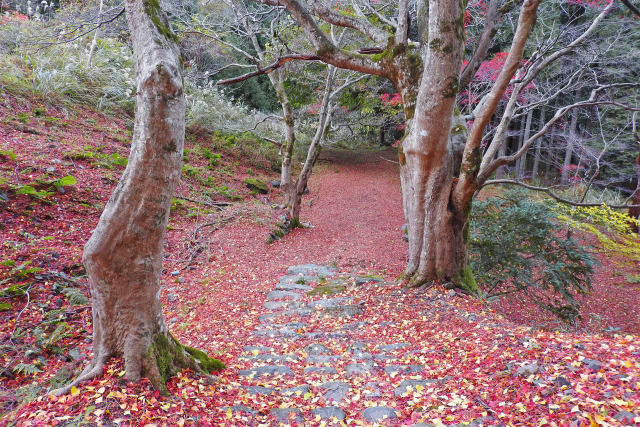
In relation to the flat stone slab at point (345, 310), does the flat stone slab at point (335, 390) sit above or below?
above

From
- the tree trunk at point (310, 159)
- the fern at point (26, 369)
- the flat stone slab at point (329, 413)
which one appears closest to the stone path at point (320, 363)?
the flat stone slab at point (329, 413)

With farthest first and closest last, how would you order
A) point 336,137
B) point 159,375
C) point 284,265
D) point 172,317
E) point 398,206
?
point 336,137 < point 398,206 < point 284,265 < point 172,317 < point 159,375

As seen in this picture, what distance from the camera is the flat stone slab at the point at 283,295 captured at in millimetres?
5758

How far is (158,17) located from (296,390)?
328 centimetres

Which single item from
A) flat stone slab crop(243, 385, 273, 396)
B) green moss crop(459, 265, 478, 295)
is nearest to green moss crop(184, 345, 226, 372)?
flat stone slab crop(243, 385, 273, 396)

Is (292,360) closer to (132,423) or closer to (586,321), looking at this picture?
(132,423)

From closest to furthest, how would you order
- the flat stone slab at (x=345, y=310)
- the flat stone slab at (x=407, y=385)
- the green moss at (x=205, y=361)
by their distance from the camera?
1. the flat stone slab at (x=407, y=385)
2. the green moss at (x=205, y=361)
3. the flat stone slab at (x=345, y=310)

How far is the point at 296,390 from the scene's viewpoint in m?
3.15

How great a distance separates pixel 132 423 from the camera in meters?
2.19

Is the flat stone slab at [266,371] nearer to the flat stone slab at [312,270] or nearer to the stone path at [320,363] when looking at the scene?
the stone path at [320,363]

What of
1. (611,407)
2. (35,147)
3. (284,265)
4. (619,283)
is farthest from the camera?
(619,283)

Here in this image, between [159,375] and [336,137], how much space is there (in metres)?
20.0

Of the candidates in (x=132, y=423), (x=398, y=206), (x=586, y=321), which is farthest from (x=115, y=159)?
(x=586, y=321)

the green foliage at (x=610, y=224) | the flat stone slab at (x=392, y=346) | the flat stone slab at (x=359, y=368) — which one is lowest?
the flat stone slab at (x=359, y=368)
